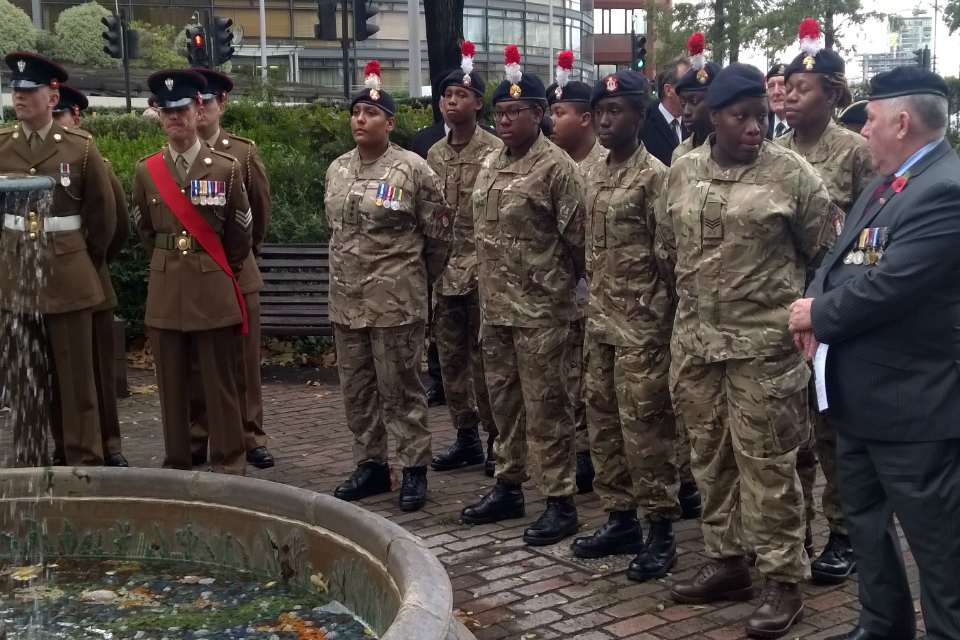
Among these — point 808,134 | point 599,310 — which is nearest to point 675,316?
point 599,310

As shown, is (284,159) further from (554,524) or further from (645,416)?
(645,416)

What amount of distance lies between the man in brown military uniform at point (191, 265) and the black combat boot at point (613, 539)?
2104 mm

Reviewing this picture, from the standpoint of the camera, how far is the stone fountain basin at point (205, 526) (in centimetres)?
446

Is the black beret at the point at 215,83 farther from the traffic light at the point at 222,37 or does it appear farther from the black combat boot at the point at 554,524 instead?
the traffic light at the point at 222,37

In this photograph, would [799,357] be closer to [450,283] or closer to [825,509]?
[825,509]

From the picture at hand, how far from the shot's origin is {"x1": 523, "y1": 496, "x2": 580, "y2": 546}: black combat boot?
5766 millimetres

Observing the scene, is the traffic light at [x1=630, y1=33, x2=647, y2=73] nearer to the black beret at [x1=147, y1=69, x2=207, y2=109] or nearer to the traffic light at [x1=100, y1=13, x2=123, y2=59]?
the traffic light at [x1=100, y1=13, x2=123, y2=59]

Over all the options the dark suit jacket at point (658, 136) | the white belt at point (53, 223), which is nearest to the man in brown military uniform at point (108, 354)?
the white belt at point (53, 223)

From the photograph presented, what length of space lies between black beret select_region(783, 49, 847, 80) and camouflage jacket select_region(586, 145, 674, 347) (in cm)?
90

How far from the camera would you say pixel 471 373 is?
7.33 meters

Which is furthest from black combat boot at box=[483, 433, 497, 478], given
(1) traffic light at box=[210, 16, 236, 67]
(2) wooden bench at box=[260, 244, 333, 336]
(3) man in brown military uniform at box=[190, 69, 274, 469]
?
(1) traffic light at box=[210, 16, 236, 67]

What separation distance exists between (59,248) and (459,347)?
2374 mm

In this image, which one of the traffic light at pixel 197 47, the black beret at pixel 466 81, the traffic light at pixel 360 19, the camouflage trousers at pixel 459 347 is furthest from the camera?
the traffic light at pixel 197 47

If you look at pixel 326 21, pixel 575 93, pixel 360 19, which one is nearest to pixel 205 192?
pixel 575 93
